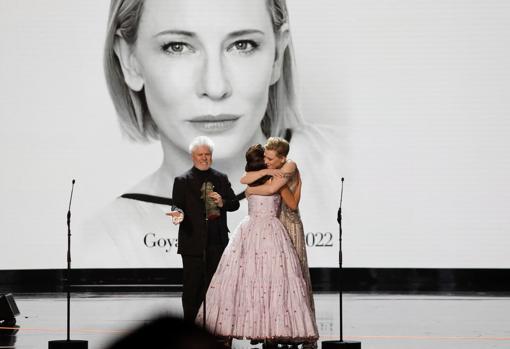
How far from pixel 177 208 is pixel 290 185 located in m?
0.59

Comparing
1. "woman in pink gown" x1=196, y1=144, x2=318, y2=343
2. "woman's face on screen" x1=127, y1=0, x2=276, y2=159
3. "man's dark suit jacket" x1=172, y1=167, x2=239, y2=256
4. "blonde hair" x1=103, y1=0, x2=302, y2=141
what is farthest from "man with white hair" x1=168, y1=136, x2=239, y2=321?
"blonde hair" x1=103, y1=0, x2=302, y2=141

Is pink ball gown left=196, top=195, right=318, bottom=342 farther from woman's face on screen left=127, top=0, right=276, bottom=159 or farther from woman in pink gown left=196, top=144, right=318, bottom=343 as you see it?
woman's face on screen left=127, top=0, right=276, bottom=159

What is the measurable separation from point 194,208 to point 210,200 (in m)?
0.17

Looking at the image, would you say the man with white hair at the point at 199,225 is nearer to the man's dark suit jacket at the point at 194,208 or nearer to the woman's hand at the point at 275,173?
the man's dark suit jacket at the point at 194,208

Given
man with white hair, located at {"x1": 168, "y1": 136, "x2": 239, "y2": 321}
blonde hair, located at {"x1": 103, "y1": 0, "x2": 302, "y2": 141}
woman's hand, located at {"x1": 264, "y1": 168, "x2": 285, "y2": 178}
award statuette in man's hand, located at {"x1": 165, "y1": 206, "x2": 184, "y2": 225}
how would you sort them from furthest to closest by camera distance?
blonde hair, located at {"x1": 103, "y1": 0, "x2": 302, "y2": 141}
man with white hair, located at {"x1": 168, "y1": 136, "x2": 239, "y2": 321}
award statuette in man's hand, located at {"x1": 165, "y1": 206, "x2": 184, "y2": 225}
woman's hand, located at {"x1": 264, "y1": 168, "x2": 285, "y2": 178}

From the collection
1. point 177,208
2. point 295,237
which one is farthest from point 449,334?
point 177,208

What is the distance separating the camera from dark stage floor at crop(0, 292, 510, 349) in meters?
5.78

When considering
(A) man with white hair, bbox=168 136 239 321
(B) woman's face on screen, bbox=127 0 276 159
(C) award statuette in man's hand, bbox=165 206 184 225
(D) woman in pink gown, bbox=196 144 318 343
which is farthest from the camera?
(B) woman's face on screen, bbox=127 0 276 159

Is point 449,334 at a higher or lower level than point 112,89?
lower

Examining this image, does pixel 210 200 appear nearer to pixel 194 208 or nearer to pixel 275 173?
pixel 194 208

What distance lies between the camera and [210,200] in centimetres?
526

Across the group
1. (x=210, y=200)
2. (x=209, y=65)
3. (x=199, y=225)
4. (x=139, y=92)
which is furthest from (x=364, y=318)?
(x=139, y=92)

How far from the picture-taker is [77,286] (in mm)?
9180

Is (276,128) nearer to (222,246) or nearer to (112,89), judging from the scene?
(112,89)
